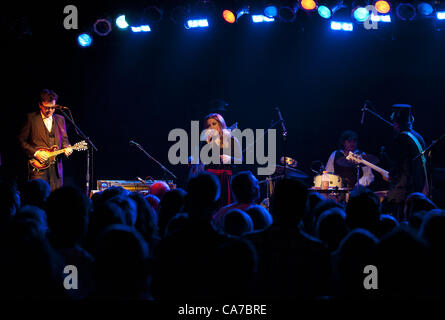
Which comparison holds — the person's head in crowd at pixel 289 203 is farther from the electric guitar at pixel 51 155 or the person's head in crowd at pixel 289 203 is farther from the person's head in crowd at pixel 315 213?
the electric guitar at pixel 51 155

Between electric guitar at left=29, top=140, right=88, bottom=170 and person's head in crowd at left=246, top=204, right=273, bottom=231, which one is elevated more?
electric guitar at left=29, top=140, right=88, bottom=170

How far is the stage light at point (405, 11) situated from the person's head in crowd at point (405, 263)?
281 inches

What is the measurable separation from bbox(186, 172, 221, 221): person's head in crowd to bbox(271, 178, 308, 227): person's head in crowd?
403 millimetres

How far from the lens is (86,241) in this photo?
2742mm

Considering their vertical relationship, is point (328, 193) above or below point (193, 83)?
below

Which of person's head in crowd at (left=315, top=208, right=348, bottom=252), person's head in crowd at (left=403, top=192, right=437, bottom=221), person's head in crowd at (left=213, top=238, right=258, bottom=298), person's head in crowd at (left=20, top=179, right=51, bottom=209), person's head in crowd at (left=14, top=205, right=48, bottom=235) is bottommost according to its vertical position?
person's head in crowd at (left=213, top=238, right=258, bottom=298)

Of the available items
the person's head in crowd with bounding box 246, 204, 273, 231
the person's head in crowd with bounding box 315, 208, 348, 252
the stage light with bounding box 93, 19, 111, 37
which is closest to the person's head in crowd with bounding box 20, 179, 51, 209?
the person's head in crowd with bounding box 246, 204, 273, 231

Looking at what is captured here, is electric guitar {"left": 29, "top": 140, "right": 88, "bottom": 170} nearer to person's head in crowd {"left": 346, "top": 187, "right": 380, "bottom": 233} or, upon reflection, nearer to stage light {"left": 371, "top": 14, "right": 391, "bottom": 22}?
stage light {"left": 371, "top": 14, "right": 391, "bottom": 22}

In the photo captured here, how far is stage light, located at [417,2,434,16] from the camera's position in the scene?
7758mm

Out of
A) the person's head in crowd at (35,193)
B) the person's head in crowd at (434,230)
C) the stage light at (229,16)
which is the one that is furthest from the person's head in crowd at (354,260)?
the stage light at (229,16)

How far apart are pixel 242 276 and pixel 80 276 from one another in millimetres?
848

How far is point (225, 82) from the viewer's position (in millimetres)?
10477
